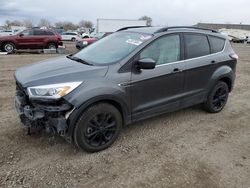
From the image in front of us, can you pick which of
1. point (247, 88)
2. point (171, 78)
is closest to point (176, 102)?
point (171, 78)

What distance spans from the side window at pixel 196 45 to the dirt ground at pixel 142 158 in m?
1.27

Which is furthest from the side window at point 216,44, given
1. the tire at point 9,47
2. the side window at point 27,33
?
the tire at point 9,47

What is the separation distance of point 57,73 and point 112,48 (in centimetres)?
112

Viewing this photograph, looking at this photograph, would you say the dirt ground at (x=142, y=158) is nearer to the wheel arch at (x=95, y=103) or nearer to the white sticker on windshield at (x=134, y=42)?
the wheel arch at (x=95, y=103)

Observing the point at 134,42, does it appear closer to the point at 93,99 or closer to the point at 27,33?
the point at 93,99

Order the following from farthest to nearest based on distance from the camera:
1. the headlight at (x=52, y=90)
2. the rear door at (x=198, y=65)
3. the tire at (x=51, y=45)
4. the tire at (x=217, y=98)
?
the tire at (x=51, y=45)
the tire at (x=217, y=98)
the rear door at (x=198, y=65)
the headlight at (x=52, y=90)

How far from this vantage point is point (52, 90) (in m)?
3.28

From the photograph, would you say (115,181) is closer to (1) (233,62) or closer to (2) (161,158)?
(2) (161,158)

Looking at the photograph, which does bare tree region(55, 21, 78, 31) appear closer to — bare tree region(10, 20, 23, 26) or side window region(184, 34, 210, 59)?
bare tree region(10, 20, 23, 26)

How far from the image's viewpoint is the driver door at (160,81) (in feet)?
12.9

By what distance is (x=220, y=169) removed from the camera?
342 centimetres

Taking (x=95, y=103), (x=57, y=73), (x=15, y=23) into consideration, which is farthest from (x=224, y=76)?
(x=15, y=23)

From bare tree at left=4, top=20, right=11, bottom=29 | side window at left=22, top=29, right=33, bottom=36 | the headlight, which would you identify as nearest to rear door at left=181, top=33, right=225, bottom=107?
the headlight

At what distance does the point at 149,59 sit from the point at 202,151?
155cm
